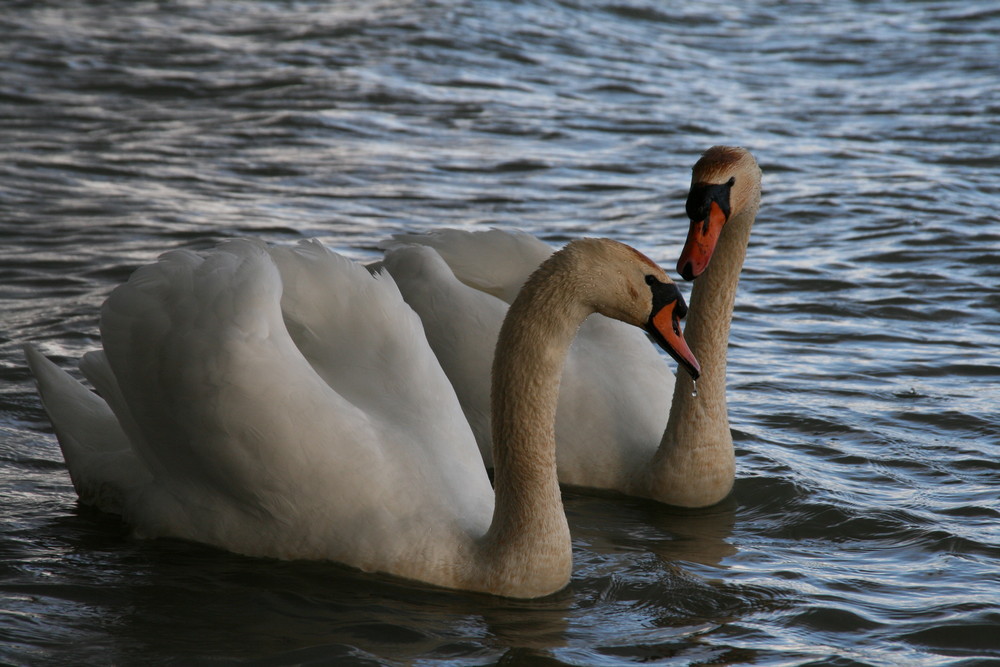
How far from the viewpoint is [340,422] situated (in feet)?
17.3

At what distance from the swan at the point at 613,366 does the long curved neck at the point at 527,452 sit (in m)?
1.33

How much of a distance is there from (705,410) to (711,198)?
3.60 ft

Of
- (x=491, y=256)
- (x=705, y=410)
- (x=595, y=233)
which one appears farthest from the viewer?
(x=595, y=233)

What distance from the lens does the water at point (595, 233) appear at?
17.0ft

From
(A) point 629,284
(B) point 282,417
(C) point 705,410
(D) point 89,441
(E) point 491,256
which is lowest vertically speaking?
(D) point 89,441

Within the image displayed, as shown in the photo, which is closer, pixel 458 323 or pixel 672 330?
pixel 672 330

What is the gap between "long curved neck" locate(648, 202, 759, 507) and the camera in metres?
6.55

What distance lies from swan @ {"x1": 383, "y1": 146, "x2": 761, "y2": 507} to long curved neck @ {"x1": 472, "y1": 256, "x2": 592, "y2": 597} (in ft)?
4.37

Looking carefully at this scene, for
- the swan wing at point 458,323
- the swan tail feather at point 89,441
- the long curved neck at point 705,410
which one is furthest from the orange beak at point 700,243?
the swan tail feather at point 89,441

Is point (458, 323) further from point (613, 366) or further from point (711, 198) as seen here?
point (711, 198)

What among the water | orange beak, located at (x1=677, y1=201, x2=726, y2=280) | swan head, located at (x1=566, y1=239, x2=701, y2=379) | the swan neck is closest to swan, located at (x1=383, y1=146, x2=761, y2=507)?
orange beak, located at (x1=677, y1=201, x2=726, y2=280)

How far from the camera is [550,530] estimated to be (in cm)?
533

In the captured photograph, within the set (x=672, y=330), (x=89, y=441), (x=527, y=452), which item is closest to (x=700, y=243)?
(x=672, y=330)

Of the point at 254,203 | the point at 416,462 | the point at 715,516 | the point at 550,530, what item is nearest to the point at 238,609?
the point at 416,462
